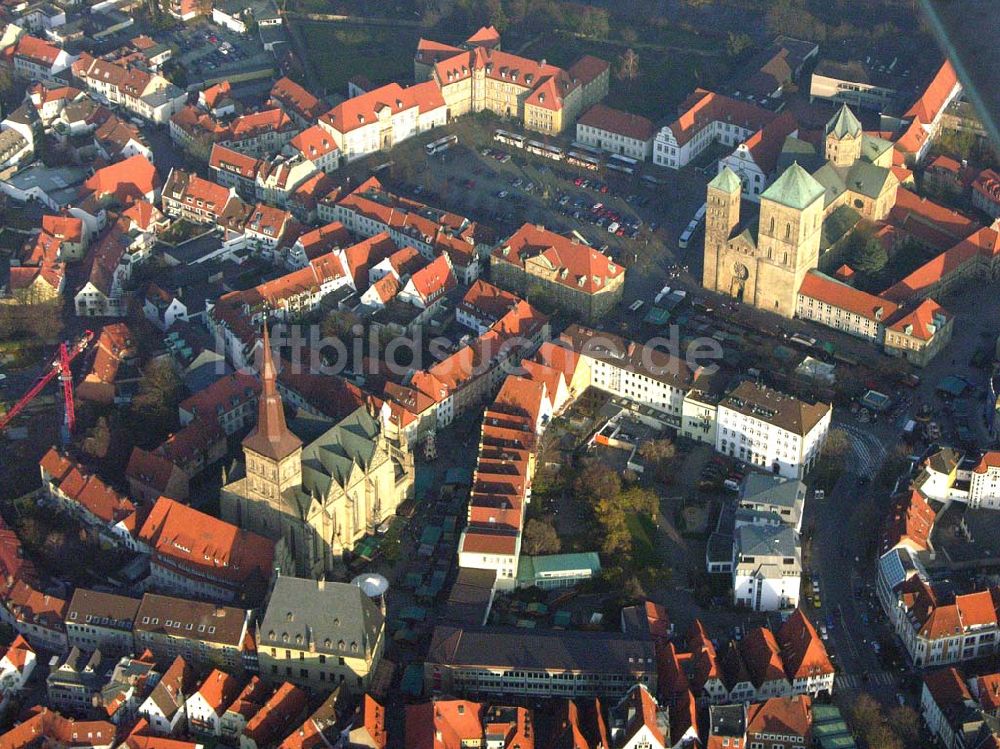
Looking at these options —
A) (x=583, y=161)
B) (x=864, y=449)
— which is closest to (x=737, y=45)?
(x=583, y=161)

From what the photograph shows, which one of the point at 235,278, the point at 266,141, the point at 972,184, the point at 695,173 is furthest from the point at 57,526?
the point at 972,184

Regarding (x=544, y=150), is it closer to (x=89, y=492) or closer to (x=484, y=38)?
(x=484, y=38)

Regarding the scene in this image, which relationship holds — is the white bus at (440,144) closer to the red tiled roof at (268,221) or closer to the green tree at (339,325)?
the red tiled roof at (268,221)

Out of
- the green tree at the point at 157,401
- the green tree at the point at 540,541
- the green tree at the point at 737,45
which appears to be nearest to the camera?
the green tree at the point at 540,541

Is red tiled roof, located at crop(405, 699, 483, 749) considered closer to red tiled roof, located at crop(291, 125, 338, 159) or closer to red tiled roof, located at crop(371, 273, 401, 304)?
red tiled roof, located at crop(371, 273, 401, 304)

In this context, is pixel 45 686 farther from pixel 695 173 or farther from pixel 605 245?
pixel 695 173

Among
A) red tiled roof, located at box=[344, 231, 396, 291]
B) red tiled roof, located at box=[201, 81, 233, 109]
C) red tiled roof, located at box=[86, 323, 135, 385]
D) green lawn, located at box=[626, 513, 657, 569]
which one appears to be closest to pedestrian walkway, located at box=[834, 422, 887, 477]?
green lawn, located at box=[626, 513, 657, 569]

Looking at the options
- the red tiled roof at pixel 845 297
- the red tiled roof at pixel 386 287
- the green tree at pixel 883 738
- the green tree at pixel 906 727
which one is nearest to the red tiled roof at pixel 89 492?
the red tiled roof at pixel 386 287
